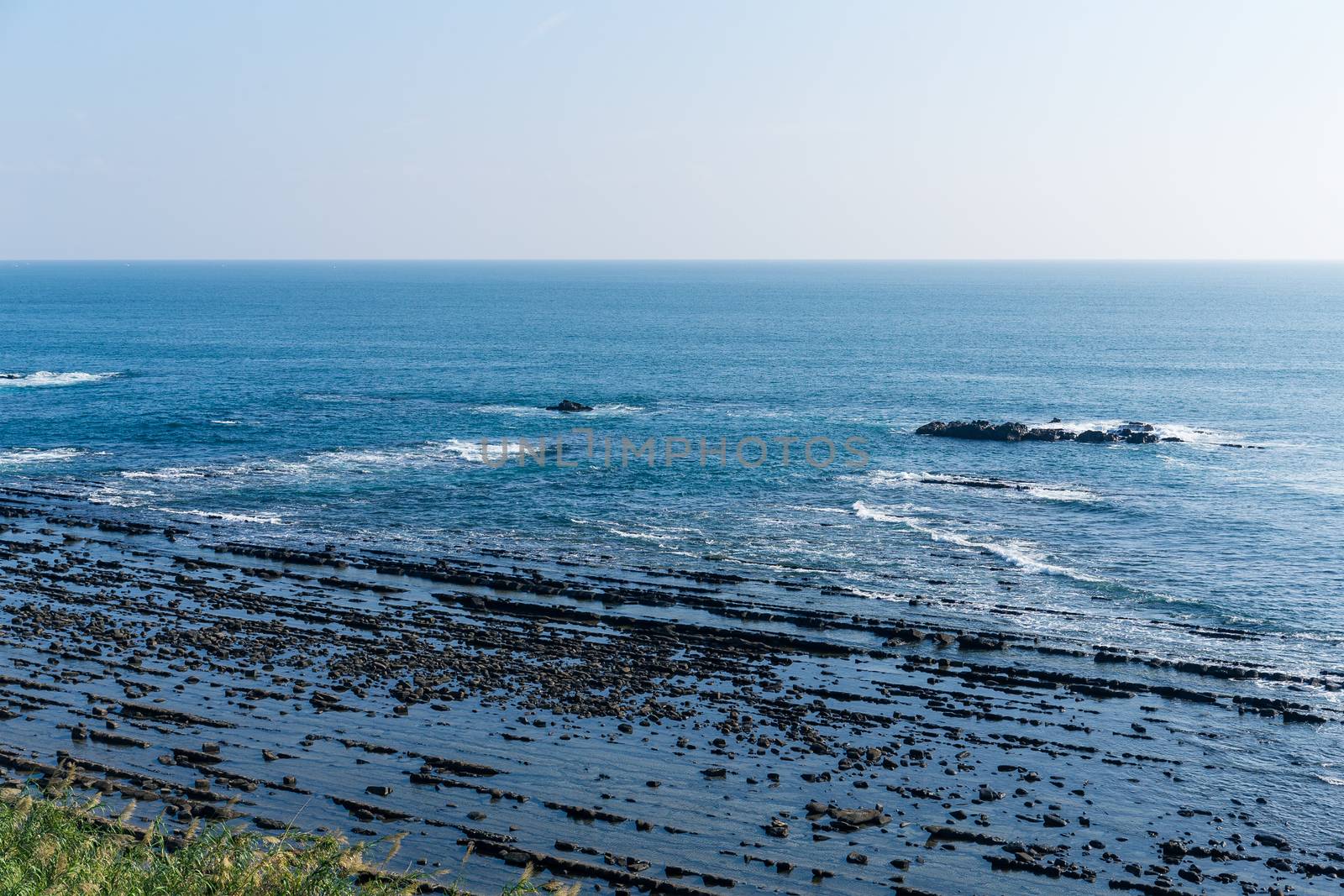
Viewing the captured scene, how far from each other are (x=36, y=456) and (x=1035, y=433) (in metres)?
96.8

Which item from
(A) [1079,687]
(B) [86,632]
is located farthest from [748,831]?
(B) [86,632]

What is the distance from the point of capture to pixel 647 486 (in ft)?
287

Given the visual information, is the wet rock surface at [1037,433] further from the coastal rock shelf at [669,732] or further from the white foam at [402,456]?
the coastal rock shelf at [669,732]

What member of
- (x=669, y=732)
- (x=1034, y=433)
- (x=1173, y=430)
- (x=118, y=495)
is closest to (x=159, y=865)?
(x=669, y=732)

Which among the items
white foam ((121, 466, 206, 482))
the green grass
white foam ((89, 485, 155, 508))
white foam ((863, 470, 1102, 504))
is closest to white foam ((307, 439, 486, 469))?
white foam ((121, 466, 206, 482))

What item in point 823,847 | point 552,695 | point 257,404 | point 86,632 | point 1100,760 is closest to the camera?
point 823,847

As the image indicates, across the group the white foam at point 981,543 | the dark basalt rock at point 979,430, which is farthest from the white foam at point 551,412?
the white foam at point 981,543

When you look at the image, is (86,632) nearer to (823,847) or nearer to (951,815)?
(823,847)

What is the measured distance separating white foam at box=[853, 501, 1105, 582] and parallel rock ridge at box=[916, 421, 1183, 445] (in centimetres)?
3094

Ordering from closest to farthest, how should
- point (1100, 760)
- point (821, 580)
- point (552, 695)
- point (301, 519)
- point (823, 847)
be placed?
point (823, 847) → point (1100, 760) → point (552, 695) → point (821, 580) → point (301, 519)

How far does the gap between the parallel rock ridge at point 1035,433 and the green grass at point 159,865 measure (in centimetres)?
8357

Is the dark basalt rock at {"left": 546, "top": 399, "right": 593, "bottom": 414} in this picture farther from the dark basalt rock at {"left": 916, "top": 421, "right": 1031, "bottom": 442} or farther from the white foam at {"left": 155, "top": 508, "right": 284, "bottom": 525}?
the white foam at {"left": 155, "top": 508, "right": 284, "bottom": 525}

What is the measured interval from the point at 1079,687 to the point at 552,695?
965 inches

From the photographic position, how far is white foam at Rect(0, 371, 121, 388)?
136m
